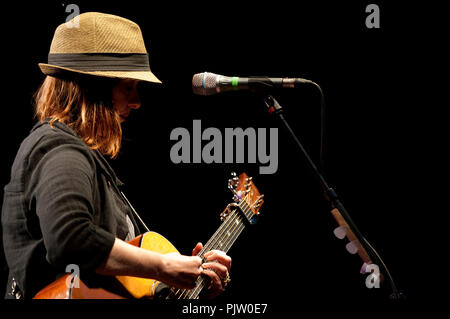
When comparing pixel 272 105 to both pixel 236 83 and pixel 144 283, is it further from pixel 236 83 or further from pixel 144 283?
pixel 144 283

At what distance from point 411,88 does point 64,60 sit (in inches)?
74.2

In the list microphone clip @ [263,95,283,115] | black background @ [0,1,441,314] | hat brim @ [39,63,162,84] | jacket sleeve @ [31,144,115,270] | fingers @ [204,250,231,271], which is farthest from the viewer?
black background @ [0,1,441,314]

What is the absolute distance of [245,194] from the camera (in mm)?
2123

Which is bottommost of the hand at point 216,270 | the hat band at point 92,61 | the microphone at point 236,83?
the hand at point 216,270

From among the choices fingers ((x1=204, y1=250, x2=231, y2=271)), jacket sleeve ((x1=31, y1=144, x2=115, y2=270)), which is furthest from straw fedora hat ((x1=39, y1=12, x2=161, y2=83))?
fingers ((x1=204, y1=250, x2=231, y2=271))

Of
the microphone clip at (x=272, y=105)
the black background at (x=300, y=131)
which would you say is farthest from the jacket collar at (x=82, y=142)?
the black background at (x=300, y=131)

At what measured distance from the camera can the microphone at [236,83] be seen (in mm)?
1599

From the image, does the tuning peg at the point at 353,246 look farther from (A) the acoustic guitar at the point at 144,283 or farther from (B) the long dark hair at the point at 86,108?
(B) the long dark hair at the point at 86,108

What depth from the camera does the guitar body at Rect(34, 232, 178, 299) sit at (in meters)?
1.36

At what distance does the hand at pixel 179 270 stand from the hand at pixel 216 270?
211 mm

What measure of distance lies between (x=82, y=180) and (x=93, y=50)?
0.51 m

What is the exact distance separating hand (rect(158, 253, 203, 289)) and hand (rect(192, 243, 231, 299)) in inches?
8.3

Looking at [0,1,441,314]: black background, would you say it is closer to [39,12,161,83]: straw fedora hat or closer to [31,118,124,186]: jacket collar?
[39,12,161,83]: straw fedora hat

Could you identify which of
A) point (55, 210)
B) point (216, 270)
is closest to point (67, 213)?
point (55, 210)
